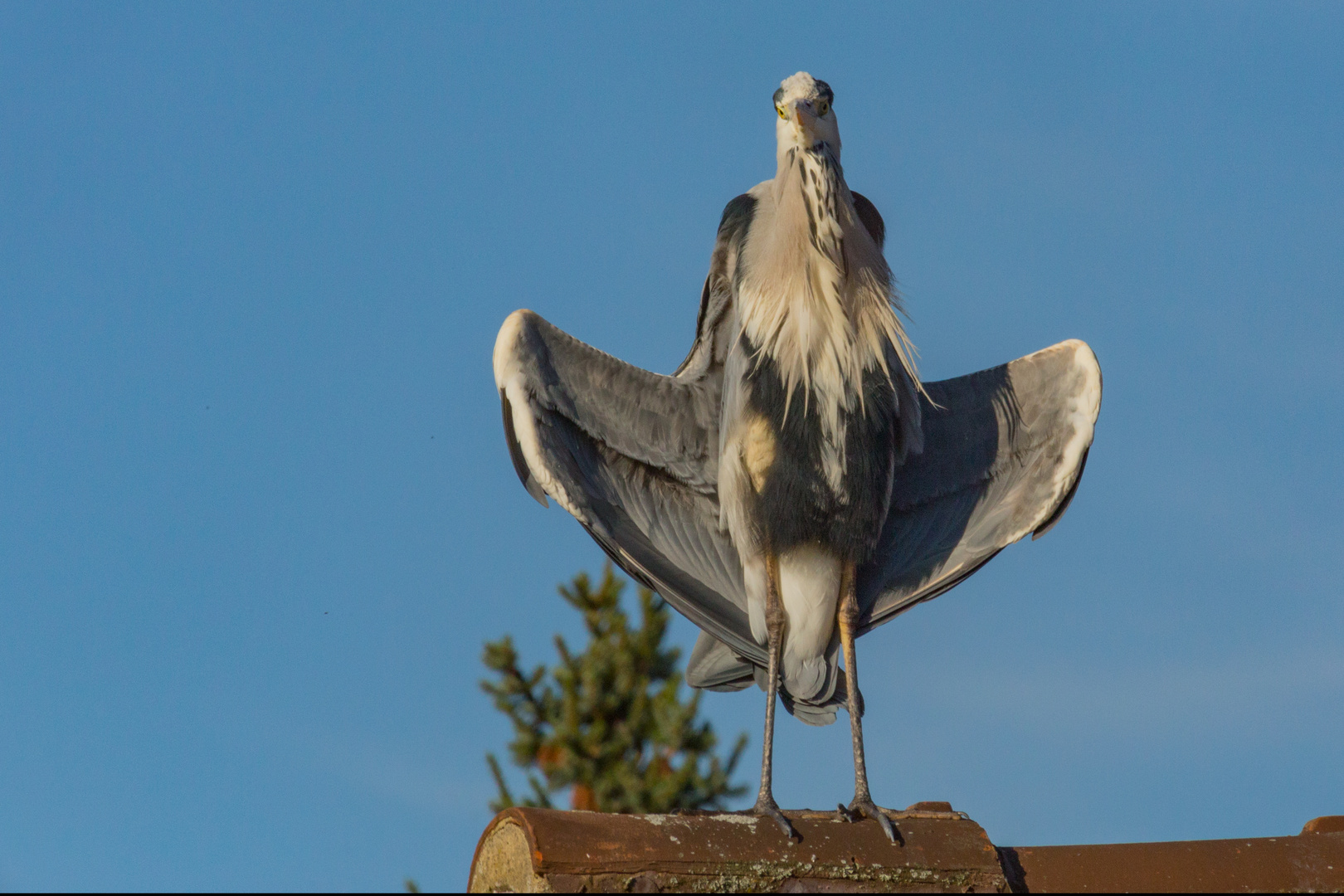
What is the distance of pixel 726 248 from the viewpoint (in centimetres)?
554

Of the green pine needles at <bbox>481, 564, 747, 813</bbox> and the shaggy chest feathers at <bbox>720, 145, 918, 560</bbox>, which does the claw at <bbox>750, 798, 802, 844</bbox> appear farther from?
the green pine needles at <bbox>481, 564, 747, 813</bbox>

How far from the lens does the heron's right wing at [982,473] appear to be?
5.40 meters

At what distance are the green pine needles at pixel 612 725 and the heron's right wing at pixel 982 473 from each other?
155 inches

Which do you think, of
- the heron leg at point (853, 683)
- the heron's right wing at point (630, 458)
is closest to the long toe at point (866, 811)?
the heron leg at point (853, 683)

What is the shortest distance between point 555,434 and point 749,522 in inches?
32.5

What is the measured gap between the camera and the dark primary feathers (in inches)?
209

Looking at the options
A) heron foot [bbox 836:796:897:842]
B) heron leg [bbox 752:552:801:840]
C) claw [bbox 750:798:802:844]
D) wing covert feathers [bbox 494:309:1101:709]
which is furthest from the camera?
wing covert feathers [bbox 494:309:1101:709]

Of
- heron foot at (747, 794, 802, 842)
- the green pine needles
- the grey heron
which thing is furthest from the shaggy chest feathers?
the green pine needles

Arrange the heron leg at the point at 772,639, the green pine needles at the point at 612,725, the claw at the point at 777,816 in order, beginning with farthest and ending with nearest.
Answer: the green pine needles at the point at 612,725
the heron leg at the point at 772,639
the claw at the point at 777,816

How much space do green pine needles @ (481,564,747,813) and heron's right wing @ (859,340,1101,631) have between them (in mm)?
3937

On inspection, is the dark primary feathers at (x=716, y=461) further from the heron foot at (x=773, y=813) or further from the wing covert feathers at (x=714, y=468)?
the heron foot at (x=773, y=813)

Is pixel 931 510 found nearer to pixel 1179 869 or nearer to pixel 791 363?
pixel 791 363

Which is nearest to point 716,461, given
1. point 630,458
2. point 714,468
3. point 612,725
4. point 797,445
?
point 714,468

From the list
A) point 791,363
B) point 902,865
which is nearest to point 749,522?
point 791,363
